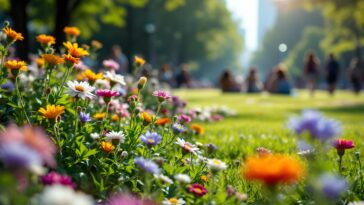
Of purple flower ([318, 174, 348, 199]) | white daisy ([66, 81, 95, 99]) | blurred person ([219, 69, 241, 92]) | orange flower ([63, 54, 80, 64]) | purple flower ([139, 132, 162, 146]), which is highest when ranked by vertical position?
orange flower ([63, 54, 80, 64])

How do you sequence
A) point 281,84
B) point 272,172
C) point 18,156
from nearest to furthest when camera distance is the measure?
point 18,156 < point 272,172 < point 281,84

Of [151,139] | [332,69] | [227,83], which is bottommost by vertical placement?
[227,83]

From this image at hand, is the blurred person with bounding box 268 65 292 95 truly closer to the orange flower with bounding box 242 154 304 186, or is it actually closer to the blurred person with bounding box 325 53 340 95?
the blurred person with bounding box 325 53 340 95

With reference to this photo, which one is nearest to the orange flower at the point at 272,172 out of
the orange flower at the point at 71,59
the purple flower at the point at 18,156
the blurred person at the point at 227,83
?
the purple flower at the point at 18,156

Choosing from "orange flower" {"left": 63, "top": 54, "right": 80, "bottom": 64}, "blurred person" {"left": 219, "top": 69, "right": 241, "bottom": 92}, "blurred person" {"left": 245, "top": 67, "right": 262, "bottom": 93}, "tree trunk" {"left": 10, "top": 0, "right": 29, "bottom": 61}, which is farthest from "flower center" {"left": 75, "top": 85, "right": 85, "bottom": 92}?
"blurred person" {"left": 219, "top": 69, "right": 241, "bottom": 92}

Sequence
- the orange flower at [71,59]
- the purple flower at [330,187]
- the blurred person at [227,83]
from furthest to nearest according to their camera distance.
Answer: the blurred person at [227,83] < the orange flower at [71,59] < the purple flower at [330,187]

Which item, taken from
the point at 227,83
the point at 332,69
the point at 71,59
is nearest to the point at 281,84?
the point at 332,69

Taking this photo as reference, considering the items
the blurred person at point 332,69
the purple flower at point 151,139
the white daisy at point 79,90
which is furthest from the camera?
the blurred person at point 332,69

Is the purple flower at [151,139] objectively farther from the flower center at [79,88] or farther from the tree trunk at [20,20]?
the tree trunk at [20,20]

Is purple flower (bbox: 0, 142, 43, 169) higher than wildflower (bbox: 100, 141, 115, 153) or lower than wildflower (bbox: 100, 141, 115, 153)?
higher

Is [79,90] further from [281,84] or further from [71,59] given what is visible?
[281,84]

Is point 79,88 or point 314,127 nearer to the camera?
point 314,127

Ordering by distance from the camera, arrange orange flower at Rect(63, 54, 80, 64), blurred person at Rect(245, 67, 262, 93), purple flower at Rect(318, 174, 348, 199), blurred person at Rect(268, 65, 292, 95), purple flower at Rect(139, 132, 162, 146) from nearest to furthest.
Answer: purple flower at Rect(318, 174, 348, 199) → purple flower at Rect(139, 132, 162, 146) → orange flower at Rect(63, 54, 80, 64) → blurred person at Rect(268, 65, 292, 95) → blurred person at Rect(245, 67, 262, 93)

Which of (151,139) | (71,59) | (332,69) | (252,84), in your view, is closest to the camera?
(151,139)
